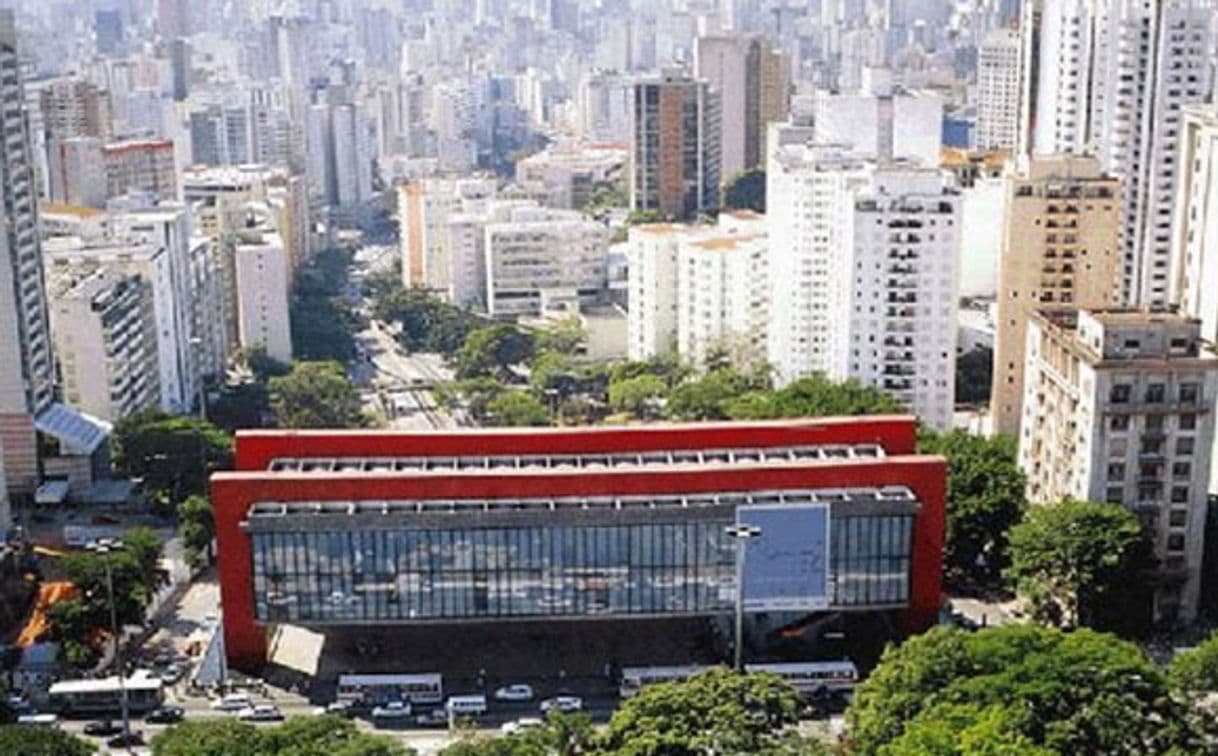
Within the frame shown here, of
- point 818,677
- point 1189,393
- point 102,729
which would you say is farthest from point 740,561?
point 102,729

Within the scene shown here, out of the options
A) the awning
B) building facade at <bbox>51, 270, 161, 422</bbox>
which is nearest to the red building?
the awning

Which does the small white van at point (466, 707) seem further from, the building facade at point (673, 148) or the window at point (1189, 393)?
the building facade at point (673, 148)

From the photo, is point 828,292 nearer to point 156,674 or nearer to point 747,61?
point 156,674

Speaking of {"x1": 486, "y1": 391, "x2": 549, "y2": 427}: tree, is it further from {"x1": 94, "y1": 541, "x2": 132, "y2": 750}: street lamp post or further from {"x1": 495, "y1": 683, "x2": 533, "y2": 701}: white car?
{"x1": 495, "y1": 683, "x2": 533, "y2": 701}: white car

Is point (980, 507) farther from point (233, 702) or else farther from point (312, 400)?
point (312, 400)

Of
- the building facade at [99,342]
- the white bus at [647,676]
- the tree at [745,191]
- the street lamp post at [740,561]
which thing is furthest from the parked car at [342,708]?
the tree at [745,191]
